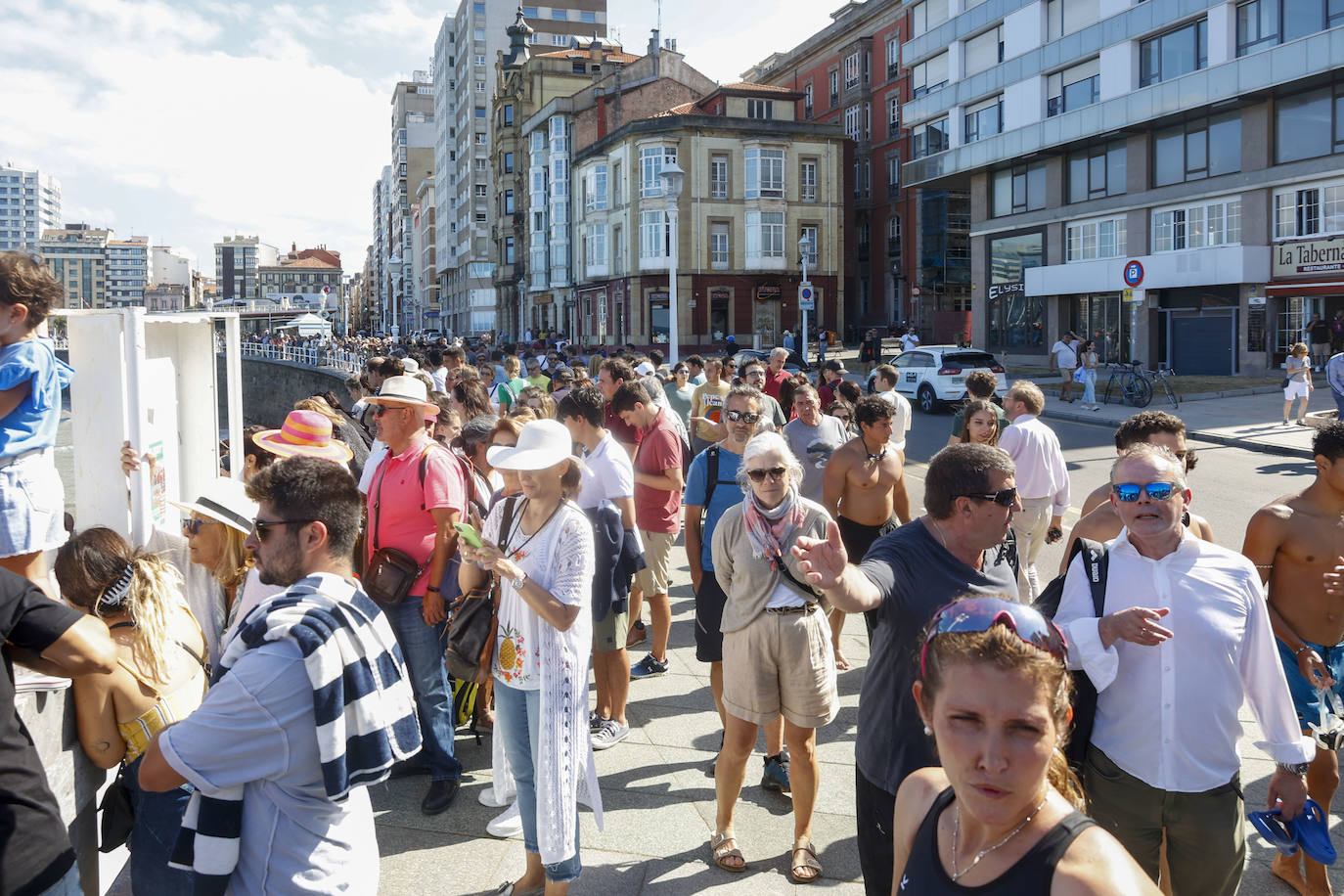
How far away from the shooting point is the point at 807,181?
51.0m

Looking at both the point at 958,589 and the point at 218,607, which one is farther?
the point at 218,607

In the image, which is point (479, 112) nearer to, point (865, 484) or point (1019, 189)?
point (1019, 189)

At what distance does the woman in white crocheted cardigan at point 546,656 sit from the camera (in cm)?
377

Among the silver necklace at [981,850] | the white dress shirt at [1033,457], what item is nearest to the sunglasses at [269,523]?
the silver necklace at [981,850]

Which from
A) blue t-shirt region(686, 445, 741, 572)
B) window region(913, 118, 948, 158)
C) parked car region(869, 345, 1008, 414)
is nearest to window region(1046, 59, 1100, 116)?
window region(913, 118, 948, 158)

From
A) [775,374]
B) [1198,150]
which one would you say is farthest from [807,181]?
[775,374]

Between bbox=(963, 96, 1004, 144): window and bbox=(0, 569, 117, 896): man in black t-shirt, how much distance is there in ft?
135

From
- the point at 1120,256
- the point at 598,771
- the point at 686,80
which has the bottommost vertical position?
the point at 598,771

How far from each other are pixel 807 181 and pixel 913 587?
164 ft

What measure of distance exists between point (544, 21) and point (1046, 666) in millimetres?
95409

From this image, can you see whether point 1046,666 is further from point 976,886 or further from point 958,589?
point 958,589

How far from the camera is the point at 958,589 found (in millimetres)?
3119

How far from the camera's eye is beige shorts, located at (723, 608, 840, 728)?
165 inches

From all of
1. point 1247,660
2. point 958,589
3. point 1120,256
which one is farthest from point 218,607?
point 1120,256
